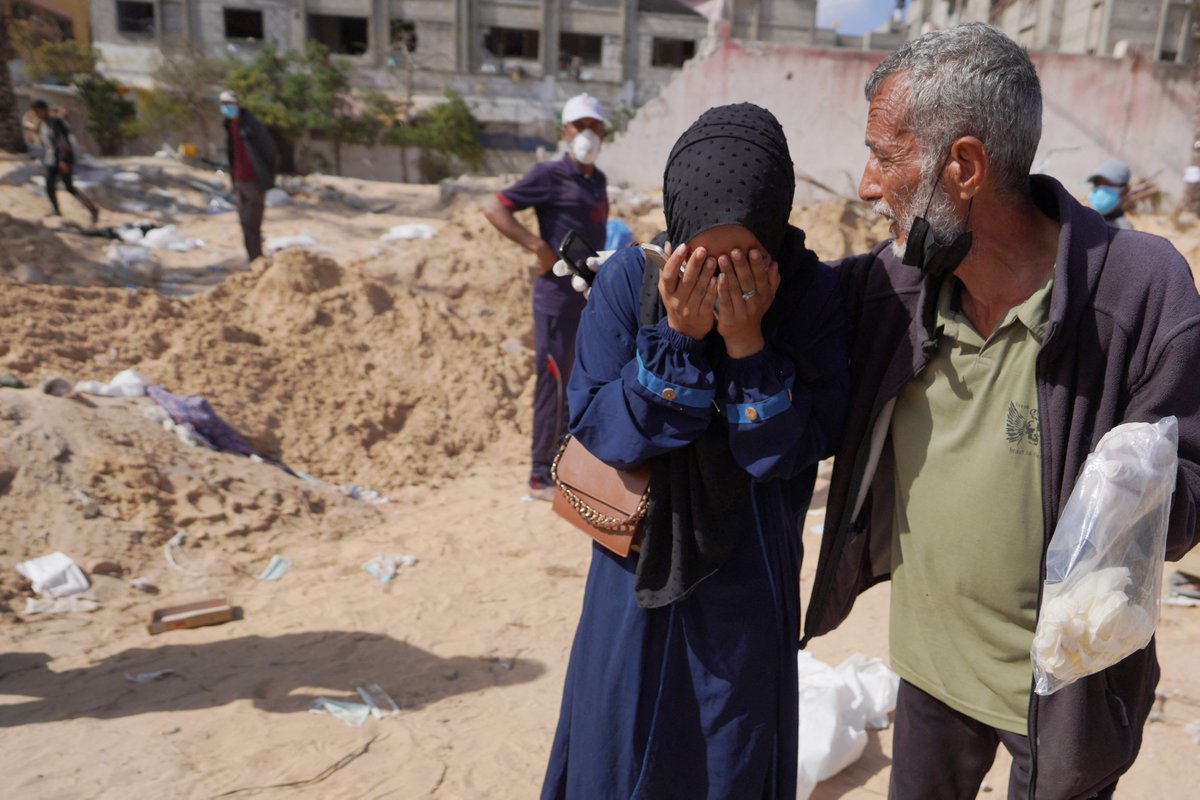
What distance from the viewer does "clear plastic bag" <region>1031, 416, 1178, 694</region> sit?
52.7 inches

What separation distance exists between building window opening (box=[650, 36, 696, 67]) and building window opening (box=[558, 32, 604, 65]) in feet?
7.58

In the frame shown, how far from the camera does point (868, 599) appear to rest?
14.1 feet

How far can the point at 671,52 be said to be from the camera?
36.6m

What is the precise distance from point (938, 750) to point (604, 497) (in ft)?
2.91

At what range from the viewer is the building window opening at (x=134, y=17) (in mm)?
32750

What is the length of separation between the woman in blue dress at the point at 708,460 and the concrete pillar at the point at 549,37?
34763 millimetres

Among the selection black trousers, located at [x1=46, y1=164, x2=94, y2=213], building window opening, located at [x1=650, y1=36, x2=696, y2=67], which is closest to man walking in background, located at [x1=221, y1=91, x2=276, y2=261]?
black trousers, located at [x1=46, y1=164, x2=94, y2=213]

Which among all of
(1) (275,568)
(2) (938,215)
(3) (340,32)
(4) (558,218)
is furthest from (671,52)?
(2) (938,215)

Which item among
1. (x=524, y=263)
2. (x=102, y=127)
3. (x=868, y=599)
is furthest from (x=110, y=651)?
(x=102, y=127)

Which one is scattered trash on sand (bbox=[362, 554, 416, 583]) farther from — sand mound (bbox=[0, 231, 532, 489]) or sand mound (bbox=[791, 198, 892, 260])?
sand mound (bbox=[791, 198, 892, 260])

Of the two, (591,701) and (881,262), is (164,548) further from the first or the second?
(881,262)

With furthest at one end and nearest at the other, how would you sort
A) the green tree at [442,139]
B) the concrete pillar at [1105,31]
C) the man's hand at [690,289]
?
the green tree at [442,139] < the concrete pillar at [1105,31] < the man's hand at [690,289]

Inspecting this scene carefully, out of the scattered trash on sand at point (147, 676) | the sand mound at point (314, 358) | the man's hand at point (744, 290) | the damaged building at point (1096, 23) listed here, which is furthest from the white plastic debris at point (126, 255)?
the damaged building at point (1096, 23)

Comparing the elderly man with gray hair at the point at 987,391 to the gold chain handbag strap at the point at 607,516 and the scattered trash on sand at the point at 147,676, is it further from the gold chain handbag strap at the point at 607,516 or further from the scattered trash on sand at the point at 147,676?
the scattered trash on sand at the point at 147,676
